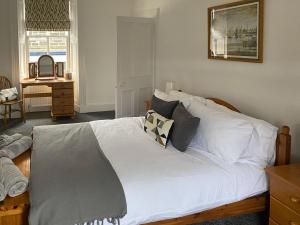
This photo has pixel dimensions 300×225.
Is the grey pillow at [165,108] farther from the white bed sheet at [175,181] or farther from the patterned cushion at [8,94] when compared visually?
the patterned cushion at [8,94]

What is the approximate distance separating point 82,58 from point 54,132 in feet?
11.8

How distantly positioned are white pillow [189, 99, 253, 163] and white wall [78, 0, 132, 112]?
4300 millimetres

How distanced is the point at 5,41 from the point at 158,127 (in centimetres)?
448

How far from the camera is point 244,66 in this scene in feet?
11.5

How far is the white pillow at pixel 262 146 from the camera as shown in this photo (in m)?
2.81

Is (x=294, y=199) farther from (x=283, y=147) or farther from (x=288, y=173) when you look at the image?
(x=283, y=147)

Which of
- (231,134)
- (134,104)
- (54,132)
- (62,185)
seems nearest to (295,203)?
(231,134)

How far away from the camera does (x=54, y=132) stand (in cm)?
369

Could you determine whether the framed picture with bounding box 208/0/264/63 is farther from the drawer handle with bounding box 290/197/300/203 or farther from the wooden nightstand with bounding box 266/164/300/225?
the drawer handle with bounding box 290/197/300/203

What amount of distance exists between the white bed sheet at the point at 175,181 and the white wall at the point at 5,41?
4.37 metres

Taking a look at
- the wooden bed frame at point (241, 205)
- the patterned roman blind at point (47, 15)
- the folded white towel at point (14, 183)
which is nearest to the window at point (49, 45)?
the patterned roman blind at point (47, 15)

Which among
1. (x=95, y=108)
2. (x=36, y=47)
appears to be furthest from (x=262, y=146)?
(x=36, y=47)

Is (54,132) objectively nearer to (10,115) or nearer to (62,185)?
(62,185)

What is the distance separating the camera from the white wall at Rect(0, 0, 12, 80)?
6465 millimetres
